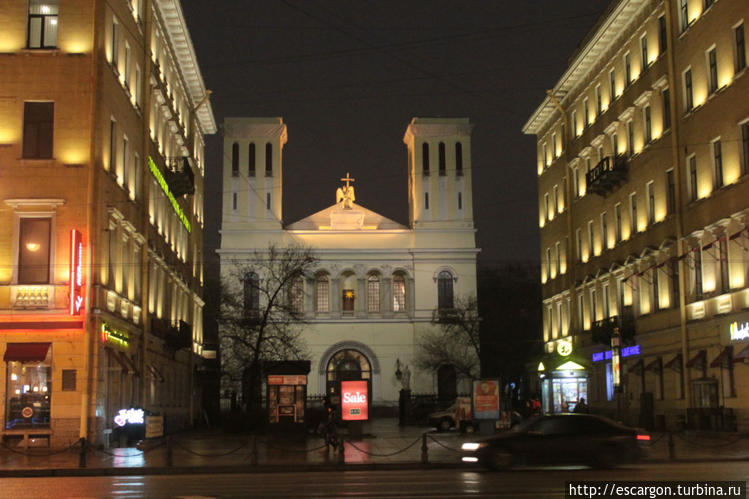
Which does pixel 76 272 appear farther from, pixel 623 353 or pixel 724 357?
pixel 623 353

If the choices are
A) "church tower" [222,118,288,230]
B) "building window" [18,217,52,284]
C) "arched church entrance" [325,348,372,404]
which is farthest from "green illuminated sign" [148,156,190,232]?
"arched church entrance" [325,348,372,404]

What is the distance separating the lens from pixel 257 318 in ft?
196

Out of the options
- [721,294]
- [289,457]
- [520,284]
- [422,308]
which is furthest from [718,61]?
[520,284]

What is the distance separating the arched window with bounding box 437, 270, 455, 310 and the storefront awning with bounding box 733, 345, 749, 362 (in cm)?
5067

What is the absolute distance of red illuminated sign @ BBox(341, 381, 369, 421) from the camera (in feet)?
143

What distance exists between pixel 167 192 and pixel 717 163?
26653 millimetres

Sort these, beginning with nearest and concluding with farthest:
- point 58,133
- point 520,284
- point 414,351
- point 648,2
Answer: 1. point 58,133
2. point 648,2
3. point 414,351
4. point 520,284

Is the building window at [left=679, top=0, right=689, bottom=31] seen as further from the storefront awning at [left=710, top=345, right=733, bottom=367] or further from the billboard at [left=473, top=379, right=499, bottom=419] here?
the billboard at [left=473, top=379, right=499, bottom=419]

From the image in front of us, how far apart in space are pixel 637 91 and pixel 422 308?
40623 millimetres

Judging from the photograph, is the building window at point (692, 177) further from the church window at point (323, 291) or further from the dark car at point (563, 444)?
the church window at point (323, 291)

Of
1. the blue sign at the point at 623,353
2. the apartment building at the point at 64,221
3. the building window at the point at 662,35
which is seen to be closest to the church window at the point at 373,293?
the blue sign at the point at 623,353

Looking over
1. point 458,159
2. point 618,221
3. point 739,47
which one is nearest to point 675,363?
point 618,221

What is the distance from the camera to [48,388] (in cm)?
3347

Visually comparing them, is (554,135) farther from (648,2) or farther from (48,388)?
(48,388)
